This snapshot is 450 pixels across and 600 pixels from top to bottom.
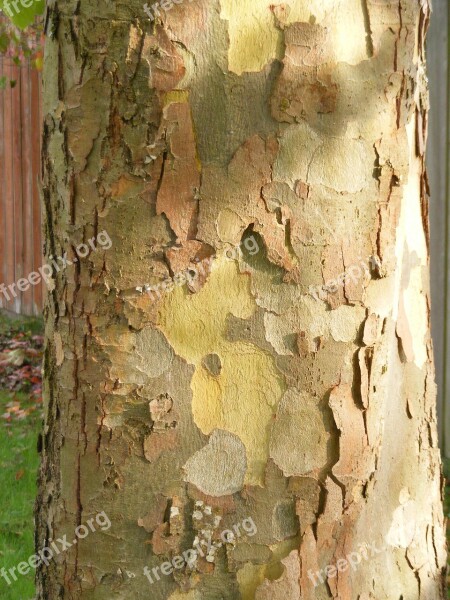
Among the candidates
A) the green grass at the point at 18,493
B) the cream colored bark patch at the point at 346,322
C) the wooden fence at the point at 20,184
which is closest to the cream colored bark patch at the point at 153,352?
the cream colored bark patch at the point at 346,322

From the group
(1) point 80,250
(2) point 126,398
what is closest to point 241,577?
(2) point 126,398

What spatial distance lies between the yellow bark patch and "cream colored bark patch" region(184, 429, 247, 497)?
2 cm

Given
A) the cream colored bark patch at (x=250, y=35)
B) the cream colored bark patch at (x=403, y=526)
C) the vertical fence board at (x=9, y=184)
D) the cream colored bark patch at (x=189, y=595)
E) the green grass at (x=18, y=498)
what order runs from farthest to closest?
the vertical fence board at (x=9, y=184) → the green grass at (x=18, y=498) → the cream colored bark patch at (x=403, y=526) → the cream colored bark patch at (x=189, y=595) → the cream colored bark patch at (x=250, y=35)

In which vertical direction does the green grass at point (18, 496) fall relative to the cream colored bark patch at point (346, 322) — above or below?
below

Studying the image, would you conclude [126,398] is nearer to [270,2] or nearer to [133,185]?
[133,185]

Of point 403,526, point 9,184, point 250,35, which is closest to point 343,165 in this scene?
point 250,35

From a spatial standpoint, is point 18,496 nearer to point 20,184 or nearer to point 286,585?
point 286,585

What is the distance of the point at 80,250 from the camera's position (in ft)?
3.83

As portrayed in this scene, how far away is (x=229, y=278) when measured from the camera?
111 centimetres

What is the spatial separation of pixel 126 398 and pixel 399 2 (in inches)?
30.8

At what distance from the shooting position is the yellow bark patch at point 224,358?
43.8 inches

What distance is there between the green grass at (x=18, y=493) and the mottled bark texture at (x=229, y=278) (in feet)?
6.39

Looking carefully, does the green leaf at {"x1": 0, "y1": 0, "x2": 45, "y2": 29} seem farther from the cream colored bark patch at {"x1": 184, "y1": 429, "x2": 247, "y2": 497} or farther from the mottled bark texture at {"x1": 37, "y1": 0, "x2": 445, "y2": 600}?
the cream colored bark patch at {"x1": 184, "y1": 429, "x2": 247, "y2": 497}

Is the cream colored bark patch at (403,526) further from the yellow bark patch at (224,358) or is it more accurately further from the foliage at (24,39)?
the foliage at (24,39)
